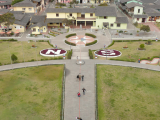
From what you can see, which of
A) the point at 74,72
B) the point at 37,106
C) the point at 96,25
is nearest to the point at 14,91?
the point at 37,106

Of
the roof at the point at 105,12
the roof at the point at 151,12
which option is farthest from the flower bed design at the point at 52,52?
the roof at the point at 151,12

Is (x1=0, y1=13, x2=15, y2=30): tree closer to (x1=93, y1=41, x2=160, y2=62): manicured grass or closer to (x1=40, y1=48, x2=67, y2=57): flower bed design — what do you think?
(x1=40, y1=48, x2=67, y2=57): flower bed design

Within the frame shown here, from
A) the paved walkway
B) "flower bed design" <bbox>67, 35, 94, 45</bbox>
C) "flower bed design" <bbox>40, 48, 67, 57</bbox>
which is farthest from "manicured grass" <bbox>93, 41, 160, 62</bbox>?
"flower bed design" <bbox>40, 48, 67, 57</bbox>

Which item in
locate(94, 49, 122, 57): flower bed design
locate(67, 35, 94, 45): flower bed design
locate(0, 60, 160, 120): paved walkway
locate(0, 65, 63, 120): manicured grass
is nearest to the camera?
locate(0, 65, 63, 120): manicured grass

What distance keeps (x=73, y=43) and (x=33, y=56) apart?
15.4 meters

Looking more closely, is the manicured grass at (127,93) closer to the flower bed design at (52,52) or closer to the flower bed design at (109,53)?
the flower bed design at (109,53)

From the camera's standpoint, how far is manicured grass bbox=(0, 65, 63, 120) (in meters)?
36.2

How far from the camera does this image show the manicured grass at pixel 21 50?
57688 mm

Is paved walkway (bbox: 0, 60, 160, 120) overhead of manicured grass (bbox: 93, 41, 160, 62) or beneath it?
beneath

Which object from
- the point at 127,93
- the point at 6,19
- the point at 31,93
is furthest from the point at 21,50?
the point at 127,93

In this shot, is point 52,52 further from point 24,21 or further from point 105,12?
point 105,12

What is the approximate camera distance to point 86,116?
1401 inches

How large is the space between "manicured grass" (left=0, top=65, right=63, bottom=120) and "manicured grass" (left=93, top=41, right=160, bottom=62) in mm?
19642

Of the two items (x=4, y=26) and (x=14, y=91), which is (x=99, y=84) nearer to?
(x=14, y=91)
